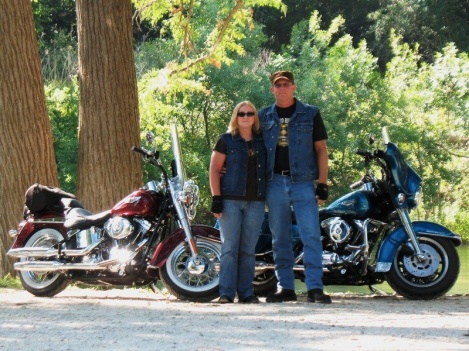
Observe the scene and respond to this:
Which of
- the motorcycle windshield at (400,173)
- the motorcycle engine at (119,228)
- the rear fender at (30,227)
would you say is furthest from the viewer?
the rear fender at (30,227)

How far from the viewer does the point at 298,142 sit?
9.73 meters

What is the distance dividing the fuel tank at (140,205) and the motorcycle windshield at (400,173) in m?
2.01

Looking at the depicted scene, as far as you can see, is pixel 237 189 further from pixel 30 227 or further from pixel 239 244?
pixel 30 227

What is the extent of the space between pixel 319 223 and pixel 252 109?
4.03 feet

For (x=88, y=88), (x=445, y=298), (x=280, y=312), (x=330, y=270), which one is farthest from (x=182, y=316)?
(x=88, y=88)

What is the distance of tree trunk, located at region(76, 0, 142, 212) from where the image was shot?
12273 mm

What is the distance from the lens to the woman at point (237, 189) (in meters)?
9.76

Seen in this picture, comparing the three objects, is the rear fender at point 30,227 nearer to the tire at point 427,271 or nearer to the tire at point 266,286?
the tire at point 266,286

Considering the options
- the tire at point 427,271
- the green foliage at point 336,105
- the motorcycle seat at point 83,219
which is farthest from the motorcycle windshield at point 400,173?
the green foliage at point 336,105

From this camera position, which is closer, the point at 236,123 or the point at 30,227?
the point at 236,123

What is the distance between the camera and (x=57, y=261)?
411 inches

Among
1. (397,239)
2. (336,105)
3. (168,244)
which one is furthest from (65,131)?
(397,239)

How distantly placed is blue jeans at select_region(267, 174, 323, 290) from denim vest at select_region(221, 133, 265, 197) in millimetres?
149

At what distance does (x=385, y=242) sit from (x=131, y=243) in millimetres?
2157
